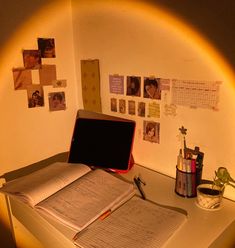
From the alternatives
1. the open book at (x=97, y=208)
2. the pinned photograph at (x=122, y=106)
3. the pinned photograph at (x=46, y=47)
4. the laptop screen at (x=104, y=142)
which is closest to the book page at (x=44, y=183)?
the open book at (x=97, y=208)

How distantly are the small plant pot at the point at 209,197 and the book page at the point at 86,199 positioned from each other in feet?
0.78

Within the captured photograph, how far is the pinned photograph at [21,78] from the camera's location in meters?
1.16

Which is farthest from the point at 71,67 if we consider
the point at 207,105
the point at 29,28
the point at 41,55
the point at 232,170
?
the point at 232,170

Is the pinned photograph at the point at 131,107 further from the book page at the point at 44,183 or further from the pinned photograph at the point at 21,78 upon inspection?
the pinned photograph at the point at 21,78

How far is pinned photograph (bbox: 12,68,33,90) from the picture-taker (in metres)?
1.16

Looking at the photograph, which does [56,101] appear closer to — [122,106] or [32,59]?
[32,59]

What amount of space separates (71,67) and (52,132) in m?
0.36

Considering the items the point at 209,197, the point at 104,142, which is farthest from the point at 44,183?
the point at 209,197

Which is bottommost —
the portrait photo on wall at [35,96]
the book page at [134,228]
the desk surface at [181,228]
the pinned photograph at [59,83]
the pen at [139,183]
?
the desk surface at [181,228]

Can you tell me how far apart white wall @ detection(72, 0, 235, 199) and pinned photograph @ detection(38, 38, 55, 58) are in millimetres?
138

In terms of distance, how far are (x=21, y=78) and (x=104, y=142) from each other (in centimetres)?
49

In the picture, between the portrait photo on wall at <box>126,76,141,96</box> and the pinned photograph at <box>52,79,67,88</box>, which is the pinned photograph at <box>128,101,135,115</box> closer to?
the portrait photo on wall at <box>126,76,141,96</box>

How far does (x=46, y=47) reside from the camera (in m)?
1.23

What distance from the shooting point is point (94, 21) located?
4.00 ft
